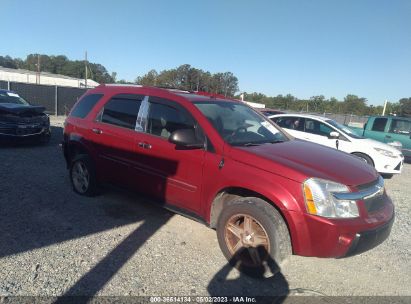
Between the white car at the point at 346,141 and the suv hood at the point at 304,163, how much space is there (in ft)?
15.4

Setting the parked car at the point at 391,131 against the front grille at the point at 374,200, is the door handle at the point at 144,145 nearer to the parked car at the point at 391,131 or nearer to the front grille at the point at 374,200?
the front grille at the point at 374,200

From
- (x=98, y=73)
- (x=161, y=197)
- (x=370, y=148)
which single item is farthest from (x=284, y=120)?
(x=98, y=73)

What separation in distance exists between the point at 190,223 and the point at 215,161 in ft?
4.69

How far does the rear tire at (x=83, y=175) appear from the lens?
17.7ft

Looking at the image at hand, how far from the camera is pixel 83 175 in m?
5.58

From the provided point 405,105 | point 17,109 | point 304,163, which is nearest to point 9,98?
point 17,109

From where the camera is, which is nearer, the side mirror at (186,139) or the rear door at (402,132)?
the side mirror at (186,139)

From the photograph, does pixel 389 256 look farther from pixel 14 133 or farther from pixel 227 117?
pixel 14 133

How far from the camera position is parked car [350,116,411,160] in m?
12.7

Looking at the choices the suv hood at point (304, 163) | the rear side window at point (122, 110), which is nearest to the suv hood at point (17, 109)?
the rear side window at point (122, 110)

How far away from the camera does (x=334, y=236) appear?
3.14 m

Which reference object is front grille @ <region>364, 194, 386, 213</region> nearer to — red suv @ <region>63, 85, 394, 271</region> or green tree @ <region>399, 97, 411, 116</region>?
red suv @ <region>63, 85, 394, 271</region>

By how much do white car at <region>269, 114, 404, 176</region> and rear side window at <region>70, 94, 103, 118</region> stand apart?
5637 millimetres

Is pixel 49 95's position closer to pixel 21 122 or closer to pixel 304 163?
pixel 21 122
